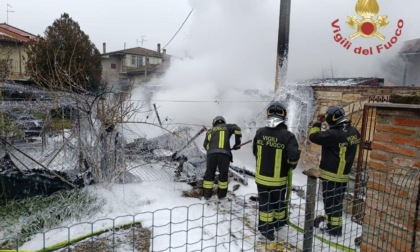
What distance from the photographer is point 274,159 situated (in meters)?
4.38

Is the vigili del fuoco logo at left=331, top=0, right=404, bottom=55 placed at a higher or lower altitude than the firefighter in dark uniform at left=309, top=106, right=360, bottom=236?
higher

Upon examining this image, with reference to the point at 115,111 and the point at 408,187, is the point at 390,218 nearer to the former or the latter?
the point at 408,187

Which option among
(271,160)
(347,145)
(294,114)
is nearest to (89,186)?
(271,160)

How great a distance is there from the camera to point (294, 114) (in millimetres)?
8562

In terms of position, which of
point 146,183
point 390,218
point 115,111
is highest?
point 115,111

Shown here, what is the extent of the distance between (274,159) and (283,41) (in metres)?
4.18

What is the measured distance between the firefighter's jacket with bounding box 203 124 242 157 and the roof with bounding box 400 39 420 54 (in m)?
13.3

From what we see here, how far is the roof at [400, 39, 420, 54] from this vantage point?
608 inches

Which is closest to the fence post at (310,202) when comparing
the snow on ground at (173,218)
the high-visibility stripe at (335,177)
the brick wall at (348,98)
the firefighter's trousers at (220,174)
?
the snow on ground at (173,218)

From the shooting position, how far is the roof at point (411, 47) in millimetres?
15453

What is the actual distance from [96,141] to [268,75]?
7.48m

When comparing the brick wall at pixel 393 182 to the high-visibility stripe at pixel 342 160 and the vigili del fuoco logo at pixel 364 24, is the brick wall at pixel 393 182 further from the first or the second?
the vigili del fuoco logo at pixel 364 24

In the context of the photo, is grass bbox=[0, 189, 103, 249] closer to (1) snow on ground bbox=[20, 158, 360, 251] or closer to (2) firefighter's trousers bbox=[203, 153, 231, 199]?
(1) snow on ground bbox=[20, 158, 360, 251]

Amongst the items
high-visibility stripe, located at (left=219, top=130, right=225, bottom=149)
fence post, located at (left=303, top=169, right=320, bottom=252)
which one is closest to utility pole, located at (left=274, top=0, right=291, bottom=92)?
high-visibility stripe, located at (left=219, top=130, right=225, bottom=149)
